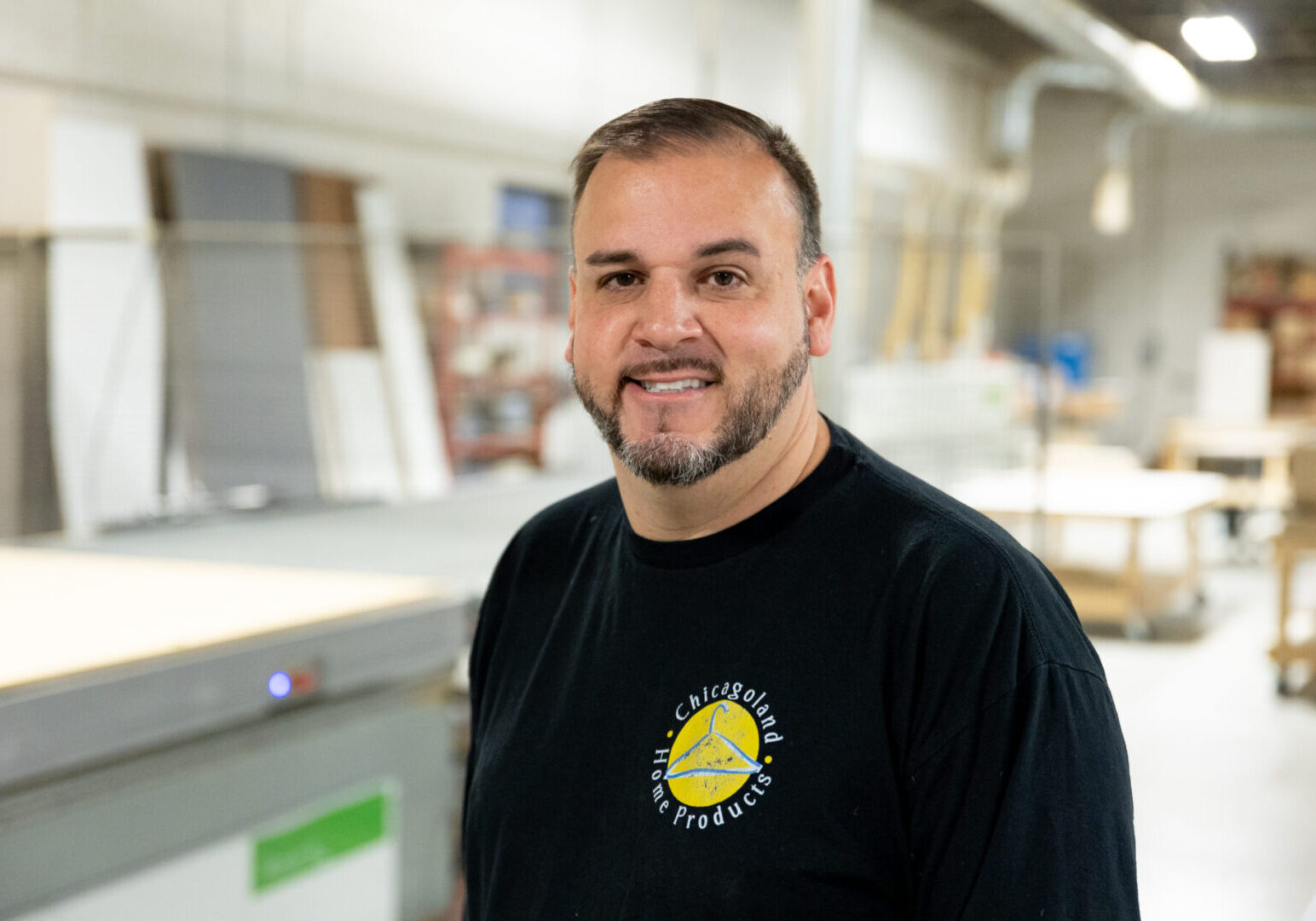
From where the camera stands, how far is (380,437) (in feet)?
18.0

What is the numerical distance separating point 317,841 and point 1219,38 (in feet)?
5.91

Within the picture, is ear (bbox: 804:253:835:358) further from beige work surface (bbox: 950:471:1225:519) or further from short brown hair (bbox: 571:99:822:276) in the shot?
beige work surface (bbox: 950:471:1225:519)

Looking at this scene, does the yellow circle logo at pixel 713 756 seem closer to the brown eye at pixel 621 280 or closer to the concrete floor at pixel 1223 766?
the brown eye at pixel 621 280

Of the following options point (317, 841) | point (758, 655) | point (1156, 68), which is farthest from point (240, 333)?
point (758, 655)

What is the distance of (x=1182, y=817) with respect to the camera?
313 centimetres

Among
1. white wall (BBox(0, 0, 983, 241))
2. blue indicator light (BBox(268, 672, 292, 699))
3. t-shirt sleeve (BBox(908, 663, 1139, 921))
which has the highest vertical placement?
white wall (BBox(0, 0, 983, 241))

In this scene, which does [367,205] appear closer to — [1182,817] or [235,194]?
[235,194]

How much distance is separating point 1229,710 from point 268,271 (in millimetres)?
3716

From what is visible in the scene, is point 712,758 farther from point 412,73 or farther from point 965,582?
point 412,73

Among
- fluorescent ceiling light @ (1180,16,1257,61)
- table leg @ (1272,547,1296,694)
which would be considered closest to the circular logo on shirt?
fluorescent ceiling light @ (1180,16,1257,61)

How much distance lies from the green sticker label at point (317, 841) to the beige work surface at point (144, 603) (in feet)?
1.05

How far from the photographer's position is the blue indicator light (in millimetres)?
1802

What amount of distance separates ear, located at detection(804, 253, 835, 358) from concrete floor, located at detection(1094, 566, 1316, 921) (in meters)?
0.73

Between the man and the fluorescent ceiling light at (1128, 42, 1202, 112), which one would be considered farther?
the fluorescent ceiling light at (1128, 42, 1202, 112)
